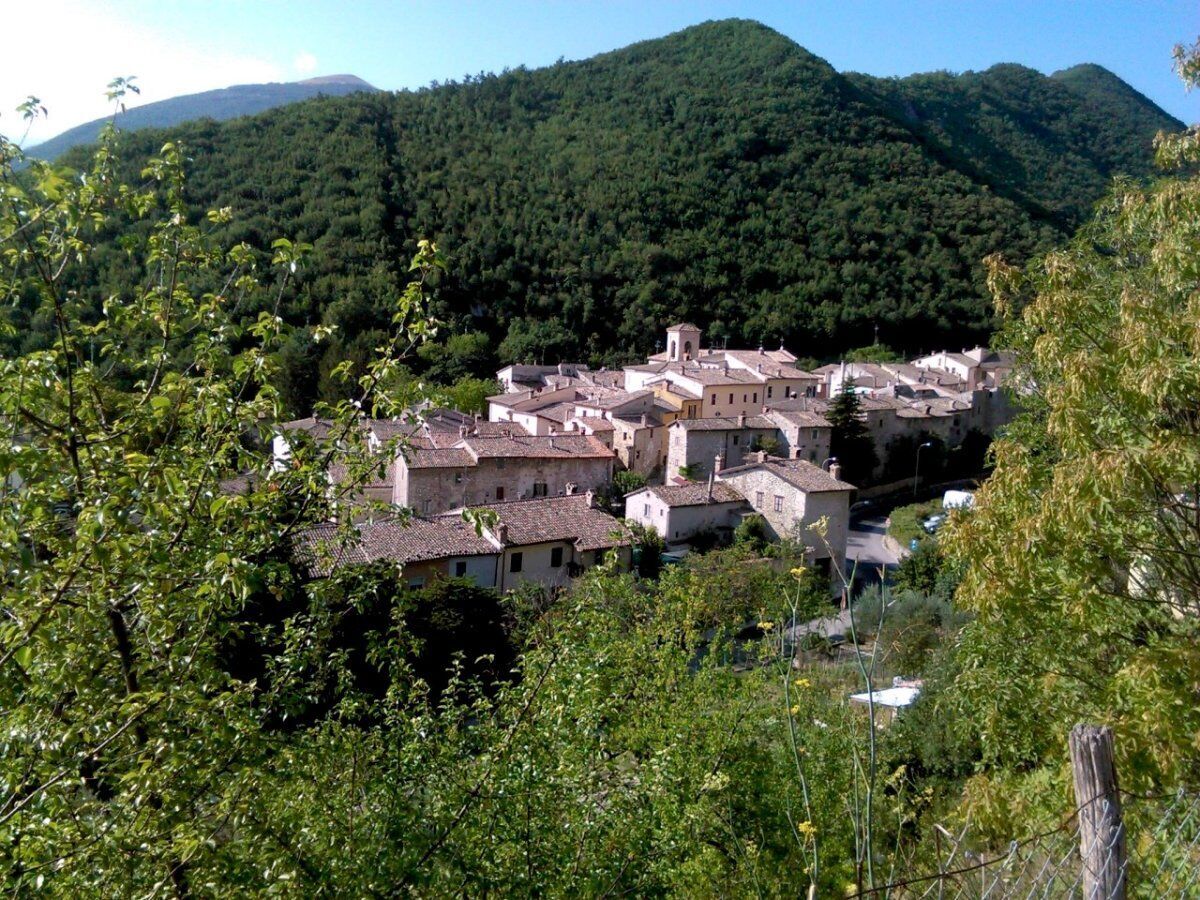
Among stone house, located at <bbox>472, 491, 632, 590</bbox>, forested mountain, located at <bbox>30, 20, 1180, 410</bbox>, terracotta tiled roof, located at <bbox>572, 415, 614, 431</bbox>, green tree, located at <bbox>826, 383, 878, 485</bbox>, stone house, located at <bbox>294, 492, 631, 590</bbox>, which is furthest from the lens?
forested mountain, located at <bbox>30, 20, 1180, 410</bbox>

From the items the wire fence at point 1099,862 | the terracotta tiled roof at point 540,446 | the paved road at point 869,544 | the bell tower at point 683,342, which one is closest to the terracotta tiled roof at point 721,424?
the terracotta tiled roof at point 540,446

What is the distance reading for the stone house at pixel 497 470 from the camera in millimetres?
27719

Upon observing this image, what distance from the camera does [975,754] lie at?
12148 millimetres

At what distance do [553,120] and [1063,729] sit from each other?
107 metres

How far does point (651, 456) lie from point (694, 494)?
8270mm

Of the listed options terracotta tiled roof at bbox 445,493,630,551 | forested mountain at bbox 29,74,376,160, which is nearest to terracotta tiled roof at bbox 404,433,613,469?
terracotta tiled roof at bbox 445,493,630,551

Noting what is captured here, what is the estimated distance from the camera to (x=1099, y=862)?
2.50 meters

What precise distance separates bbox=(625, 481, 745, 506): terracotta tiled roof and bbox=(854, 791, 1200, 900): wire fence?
21.0 m

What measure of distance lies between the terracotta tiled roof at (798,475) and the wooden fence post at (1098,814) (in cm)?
2585

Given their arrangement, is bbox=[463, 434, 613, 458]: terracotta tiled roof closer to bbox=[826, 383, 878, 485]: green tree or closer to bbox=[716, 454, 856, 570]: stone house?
bbox=[716, 454, 856, 570]: stone house

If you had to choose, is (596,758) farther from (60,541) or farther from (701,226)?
(701,226)

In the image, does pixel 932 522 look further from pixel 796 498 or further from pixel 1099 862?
pixel 1099 862

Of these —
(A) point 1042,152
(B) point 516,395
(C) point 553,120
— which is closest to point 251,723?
(B) point 516,395

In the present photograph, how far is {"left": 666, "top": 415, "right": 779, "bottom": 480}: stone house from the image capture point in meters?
35.0
